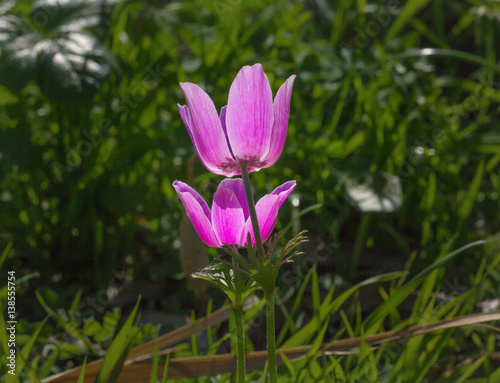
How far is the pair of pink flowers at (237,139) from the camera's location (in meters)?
0.70

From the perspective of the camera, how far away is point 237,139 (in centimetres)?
71

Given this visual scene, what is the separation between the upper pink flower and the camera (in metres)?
0.70

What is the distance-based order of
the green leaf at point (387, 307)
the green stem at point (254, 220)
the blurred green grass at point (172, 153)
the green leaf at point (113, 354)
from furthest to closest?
the blurred green grass at point (172, 153), the green leaf at point (387, 307), the green leaf at point (113, 354), the green stem at point (254, 220)

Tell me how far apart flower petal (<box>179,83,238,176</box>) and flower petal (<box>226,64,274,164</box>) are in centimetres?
1

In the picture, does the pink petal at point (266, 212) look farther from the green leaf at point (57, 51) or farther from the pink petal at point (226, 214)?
the green leaf at point (57, 51)

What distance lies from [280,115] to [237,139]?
6cm

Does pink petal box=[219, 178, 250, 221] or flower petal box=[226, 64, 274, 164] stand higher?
flower petal box=[226, 64, 274, 164]

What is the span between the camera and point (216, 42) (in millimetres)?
2062

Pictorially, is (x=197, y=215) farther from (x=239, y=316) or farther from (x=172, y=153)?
(x=172, y=153)

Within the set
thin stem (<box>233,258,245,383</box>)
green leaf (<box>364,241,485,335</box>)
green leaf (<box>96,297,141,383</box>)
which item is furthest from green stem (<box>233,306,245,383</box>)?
green leaf (<box>364,241,485,335</box>)

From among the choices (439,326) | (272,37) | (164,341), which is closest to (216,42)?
(272,37)

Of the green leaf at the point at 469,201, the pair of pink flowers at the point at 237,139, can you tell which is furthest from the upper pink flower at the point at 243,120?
the green leaf at the point at 469,201

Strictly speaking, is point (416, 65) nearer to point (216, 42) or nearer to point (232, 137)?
point (216, 42)

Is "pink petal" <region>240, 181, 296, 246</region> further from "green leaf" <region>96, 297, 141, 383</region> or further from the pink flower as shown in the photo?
"green leaf" <region>96, 297, 141, 383</region>
